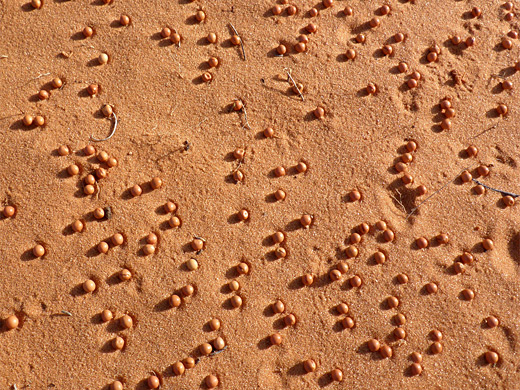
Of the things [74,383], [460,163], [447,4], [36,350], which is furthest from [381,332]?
[447,4]

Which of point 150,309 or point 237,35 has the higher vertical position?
point 237,35

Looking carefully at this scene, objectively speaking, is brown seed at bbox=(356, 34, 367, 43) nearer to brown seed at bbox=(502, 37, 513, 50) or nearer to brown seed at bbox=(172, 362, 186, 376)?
brown seed at bbox=(502, 37, 513, 50)

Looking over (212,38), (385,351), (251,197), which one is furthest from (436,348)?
(212,38)

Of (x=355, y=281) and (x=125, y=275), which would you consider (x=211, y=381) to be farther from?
(x=355, y=281)

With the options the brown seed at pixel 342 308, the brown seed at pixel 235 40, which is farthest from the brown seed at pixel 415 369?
the brown seed at pixel 235 40

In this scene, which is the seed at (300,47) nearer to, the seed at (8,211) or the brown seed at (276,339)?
A: the brown seed at (276,339)

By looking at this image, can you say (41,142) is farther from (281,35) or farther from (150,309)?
(281,35)

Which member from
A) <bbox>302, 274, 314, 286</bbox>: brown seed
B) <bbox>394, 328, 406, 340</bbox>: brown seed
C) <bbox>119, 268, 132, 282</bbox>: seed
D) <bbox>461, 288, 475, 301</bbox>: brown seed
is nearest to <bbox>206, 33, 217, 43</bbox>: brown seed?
<bbox>119, 268, 132, 282</bbox>: seed
